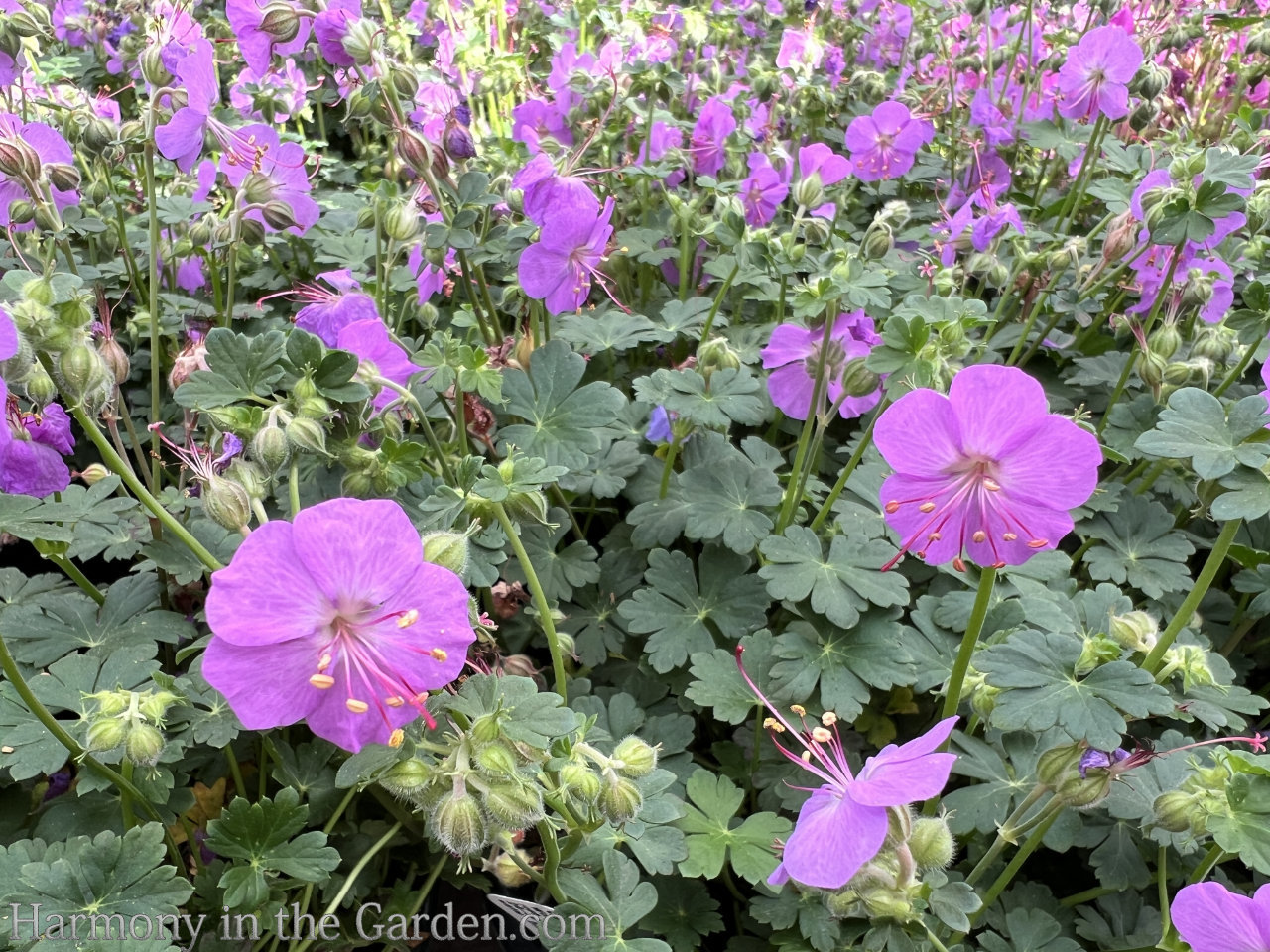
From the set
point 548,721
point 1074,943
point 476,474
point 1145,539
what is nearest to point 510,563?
point 476,474

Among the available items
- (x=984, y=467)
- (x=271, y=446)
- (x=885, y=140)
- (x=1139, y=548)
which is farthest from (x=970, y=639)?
(x=885, y=140)

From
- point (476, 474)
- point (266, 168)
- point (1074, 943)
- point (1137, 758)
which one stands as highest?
point (266, 168)

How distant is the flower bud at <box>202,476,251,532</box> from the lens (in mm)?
947

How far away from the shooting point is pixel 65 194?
5.88 feet

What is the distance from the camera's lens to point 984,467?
3.30 feet

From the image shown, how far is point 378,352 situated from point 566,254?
504mm

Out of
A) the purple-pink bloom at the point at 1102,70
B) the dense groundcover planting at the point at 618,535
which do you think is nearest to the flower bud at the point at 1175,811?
the dense groundcover planting at the point at 618,535

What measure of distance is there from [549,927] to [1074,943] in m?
0.71

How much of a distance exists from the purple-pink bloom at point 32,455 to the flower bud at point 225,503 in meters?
0.39

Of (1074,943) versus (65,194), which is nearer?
(1074,943)

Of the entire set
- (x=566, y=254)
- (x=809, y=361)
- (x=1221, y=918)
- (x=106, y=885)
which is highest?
(x=566, y=254)

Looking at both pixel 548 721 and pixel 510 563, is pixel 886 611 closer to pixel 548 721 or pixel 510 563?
pixel 510 563

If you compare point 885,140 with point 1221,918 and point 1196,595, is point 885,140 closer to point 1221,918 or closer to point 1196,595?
point 1196,595

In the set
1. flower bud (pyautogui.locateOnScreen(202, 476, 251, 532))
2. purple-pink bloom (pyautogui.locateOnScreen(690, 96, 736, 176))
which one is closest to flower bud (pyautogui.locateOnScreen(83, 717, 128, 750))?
flower bud (pyautogui.locateOnScreen(202, 476, 251, 532))
